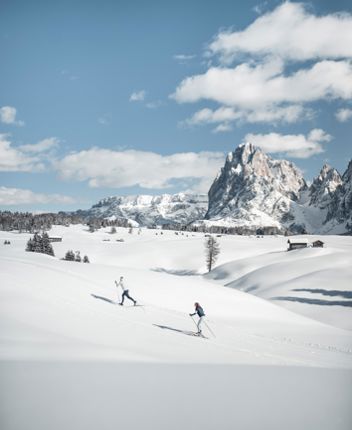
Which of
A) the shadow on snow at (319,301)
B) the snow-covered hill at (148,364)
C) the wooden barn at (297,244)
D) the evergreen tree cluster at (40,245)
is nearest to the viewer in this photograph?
the snow-covered hill at (148,364)

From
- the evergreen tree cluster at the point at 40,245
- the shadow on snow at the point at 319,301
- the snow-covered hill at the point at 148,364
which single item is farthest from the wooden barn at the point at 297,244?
the snow-covered hill at the point at 148,364

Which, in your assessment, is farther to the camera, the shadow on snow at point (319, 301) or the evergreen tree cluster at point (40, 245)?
the evergreen tree cluster at point (40, 245)

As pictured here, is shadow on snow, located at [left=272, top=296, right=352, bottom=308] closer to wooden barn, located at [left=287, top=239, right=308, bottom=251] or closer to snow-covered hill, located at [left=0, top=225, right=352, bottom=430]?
snow-covered hill, located at [left=0, top=225, right=352, bottom=430]

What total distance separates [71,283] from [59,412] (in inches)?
677

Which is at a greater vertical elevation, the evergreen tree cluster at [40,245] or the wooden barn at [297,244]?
the wooden barn at [297,244]

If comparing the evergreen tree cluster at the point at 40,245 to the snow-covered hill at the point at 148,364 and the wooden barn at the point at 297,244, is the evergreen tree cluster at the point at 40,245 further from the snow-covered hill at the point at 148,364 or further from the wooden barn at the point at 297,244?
the wooden barn at the point at 297,244

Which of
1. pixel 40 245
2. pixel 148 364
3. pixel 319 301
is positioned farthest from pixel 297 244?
pixel 148 364

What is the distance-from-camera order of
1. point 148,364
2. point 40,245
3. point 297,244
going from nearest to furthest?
point 148,364, point 40,245, point 297,244

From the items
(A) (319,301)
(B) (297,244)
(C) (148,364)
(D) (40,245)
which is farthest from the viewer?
(B) (297,244)

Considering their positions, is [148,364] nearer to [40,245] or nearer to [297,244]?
[40,245]

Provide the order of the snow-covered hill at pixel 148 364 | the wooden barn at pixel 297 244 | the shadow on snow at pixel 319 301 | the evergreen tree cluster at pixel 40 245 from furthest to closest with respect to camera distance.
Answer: the wooden barn at pixel 297 244
the evergreen tree cluster at pixel 40 245
the shadow on snow at pixel 319 301
the snow-covered hill at pixel 148 364

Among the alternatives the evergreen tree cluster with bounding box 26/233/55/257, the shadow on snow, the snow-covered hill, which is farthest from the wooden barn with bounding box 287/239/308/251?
the snow-covered hill

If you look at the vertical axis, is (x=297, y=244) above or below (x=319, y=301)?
above

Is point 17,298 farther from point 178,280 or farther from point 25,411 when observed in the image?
point 178,280
